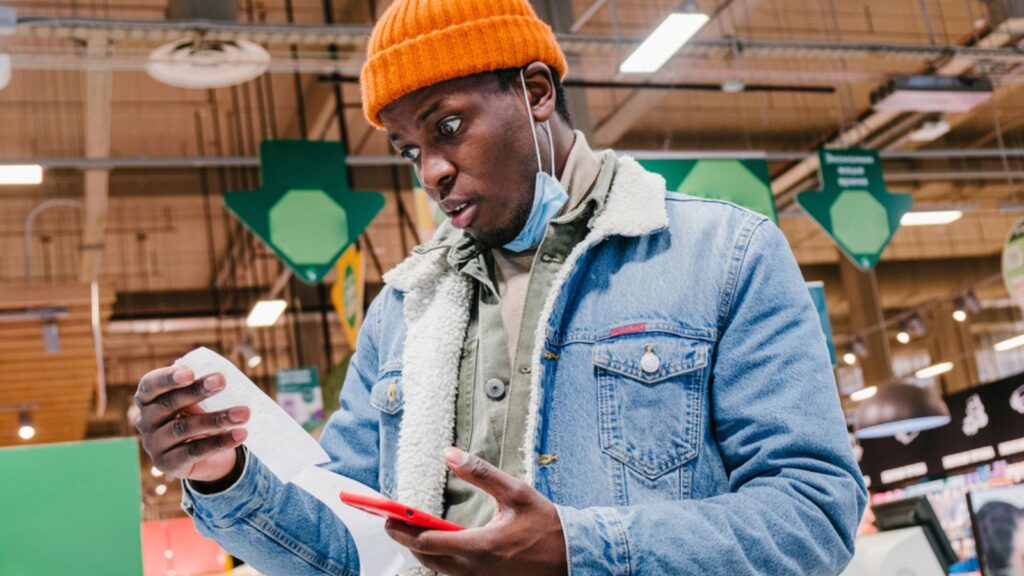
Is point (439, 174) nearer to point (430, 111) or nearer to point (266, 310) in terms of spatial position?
point (430, 111)

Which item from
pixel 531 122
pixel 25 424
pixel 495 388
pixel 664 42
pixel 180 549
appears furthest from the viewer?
pixel 25 424

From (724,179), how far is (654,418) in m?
5.68

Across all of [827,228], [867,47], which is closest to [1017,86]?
[867,47]

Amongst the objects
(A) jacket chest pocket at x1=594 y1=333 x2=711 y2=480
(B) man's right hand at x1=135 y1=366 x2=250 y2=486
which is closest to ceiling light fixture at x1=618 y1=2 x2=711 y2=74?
(A) jacket chest pocket at x1=594 y1=333 x2=711 y2=480

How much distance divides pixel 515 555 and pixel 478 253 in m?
0.61

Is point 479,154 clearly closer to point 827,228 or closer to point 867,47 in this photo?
point 827,228

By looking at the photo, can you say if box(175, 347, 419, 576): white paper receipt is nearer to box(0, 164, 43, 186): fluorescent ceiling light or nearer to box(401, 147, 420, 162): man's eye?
box(401, 147, 420, 162): man's eye

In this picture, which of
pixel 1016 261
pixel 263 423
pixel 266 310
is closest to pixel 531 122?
pixel 263 423

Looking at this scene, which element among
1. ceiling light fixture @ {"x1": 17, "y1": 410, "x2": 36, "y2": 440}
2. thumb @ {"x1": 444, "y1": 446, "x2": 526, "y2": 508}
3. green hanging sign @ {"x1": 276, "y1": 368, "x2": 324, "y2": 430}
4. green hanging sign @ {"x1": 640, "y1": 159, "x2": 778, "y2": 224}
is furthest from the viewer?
ceiling light fixture @ {"x1": 17, "y1": 410, "x2": 36, "y2": 440}

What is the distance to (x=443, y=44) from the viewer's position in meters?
1.58

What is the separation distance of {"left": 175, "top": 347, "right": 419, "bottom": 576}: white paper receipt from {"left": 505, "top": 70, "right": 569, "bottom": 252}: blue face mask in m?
0.40

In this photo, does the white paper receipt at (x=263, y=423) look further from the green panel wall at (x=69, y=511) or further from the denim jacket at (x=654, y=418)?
the green panel wall at (x=69, y=511)

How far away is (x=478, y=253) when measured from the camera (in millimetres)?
1659

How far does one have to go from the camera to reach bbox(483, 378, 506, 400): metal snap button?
1.51 meters
